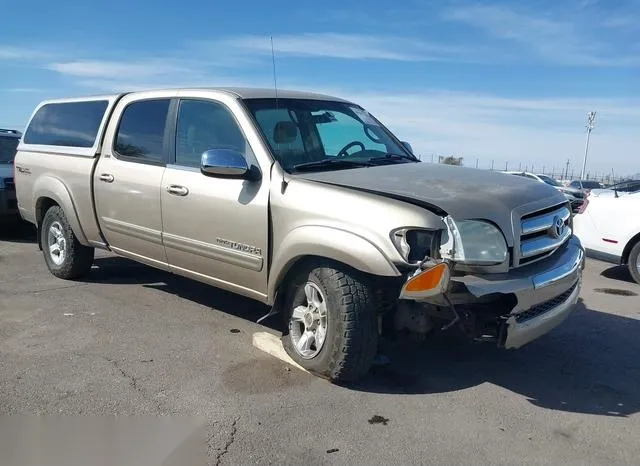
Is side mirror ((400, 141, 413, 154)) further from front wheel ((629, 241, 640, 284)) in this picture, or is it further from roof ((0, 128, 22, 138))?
roof ((0, 128, 22, 138))

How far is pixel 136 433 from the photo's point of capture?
3326 millimetres

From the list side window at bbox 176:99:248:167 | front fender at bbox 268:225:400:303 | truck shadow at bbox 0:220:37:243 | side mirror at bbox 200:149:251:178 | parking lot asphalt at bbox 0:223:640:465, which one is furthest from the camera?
truck shadow at bbox 0:220:37:243

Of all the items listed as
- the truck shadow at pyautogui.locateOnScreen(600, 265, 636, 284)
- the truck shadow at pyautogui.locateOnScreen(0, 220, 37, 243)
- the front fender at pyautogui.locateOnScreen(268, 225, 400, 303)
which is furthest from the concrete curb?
the truck shadow at pyautogui.locateOnScreen(0, 220, 37, 243)

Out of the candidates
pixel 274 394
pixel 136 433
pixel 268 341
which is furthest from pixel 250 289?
pixel 136 433

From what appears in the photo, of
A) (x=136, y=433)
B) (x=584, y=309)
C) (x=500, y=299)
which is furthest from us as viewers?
(x=584, y=309)

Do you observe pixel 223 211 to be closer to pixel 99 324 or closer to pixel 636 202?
pixel 99 324

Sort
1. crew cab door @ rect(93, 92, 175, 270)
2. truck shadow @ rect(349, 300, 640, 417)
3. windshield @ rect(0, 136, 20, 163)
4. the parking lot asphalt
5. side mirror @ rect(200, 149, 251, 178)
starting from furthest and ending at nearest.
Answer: windshield @ rect(0, 136, 20, 163)
crew cab door @ rect(93, 92, 175, 270)
side mirror @ rect(200, 149, 251, 178)
truck shadow @ rect(349, 300, 640, 417)
the parking lot asphalt

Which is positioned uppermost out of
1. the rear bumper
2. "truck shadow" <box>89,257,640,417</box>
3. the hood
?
the hood

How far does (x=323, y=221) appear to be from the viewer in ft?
12.6

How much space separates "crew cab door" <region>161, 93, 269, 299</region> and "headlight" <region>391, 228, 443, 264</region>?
113 centimetres

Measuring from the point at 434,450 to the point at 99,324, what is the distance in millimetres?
3247

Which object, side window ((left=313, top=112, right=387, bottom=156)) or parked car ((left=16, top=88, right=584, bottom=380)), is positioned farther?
side window ((left=313, top=112, right=387, bottom=156))

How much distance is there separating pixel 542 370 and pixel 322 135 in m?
2.49

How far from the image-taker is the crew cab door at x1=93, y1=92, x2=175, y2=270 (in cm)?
516
